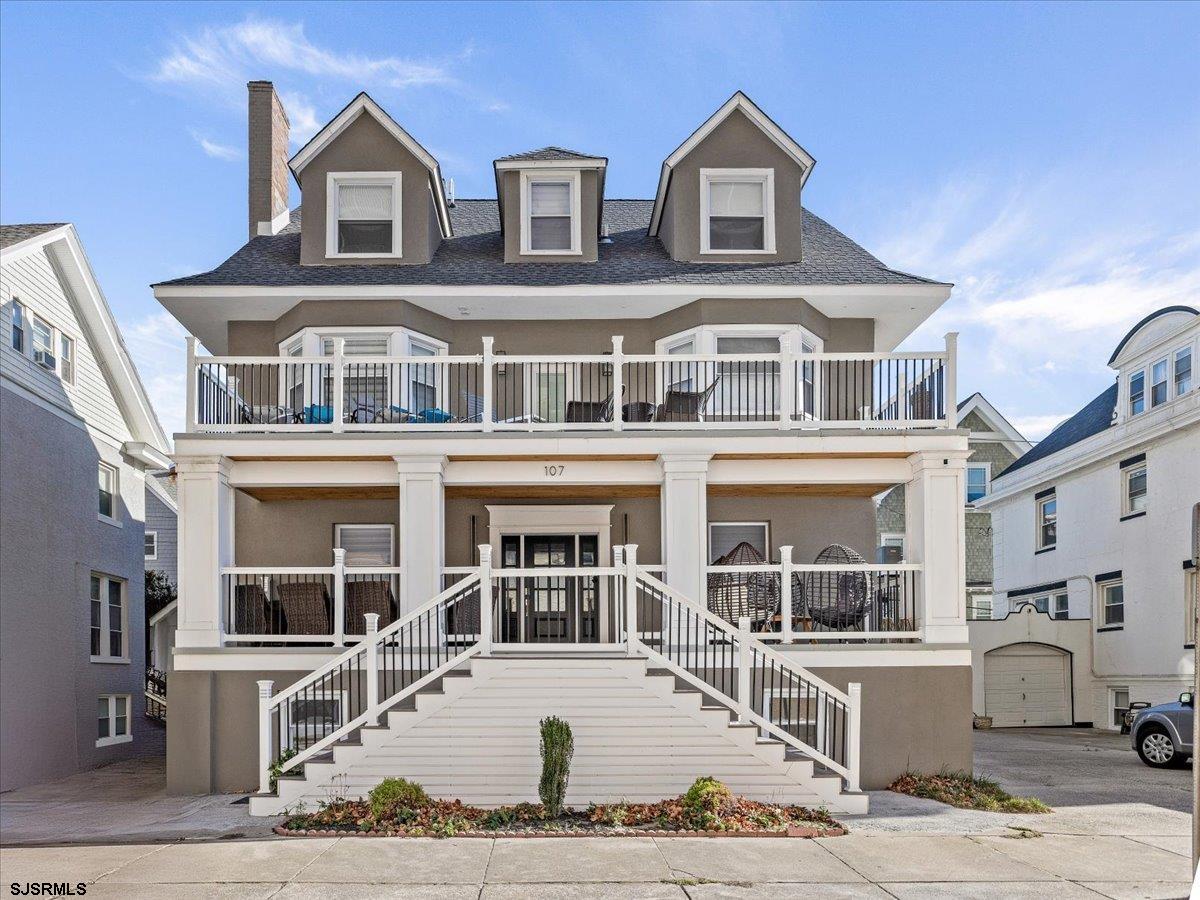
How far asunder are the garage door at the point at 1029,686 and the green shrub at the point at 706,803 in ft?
55.8

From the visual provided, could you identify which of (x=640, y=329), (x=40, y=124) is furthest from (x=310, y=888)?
(x=640, y=329)

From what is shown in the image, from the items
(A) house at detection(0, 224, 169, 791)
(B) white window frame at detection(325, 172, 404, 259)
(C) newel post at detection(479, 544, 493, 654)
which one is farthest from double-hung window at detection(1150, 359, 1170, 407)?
(A) house at detection(0, 224, 169, 791)

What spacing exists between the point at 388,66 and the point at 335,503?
679 centimetres

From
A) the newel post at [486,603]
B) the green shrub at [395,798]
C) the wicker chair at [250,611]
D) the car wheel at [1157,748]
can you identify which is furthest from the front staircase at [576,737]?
the car wheel at [1157,748]

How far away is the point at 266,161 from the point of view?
19000 mm

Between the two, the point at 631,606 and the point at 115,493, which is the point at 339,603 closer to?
the point at 631,606

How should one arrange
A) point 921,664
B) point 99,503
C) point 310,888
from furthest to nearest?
point 99,503 < point 921,664 < point 310,888

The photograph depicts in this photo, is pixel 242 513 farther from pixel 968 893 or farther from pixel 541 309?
pixel 968 893

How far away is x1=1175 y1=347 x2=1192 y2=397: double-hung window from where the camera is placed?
2188cm

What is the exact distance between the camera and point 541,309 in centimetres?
1678

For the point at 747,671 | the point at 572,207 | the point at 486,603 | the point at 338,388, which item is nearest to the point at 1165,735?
the point at 747,671

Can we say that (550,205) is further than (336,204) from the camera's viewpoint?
Yes

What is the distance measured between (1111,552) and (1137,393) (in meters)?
3.66

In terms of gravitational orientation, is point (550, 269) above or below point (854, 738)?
above
